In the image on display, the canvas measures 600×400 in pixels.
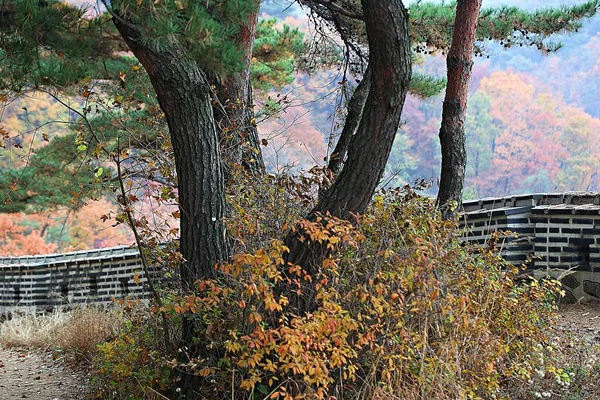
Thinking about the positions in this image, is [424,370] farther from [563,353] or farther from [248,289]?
[563,353]

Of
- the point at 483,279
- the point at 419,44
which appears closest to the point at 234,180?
the point at 483,279

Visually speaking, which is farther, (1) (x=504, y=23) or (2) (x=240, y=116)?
(1) (x=504, y=23)

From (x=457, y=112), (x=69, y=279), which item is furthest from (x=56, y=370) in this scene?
(x=69, y=279)

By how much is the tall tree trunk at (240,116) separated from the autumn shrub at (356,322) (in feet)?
6.00

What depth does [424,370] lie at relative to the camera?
4.23 m

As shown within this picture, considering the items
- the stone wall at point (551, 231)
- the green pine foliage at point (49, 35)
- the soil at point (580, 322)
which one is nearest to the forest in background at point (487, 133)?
the stone wall at point (551, 231)

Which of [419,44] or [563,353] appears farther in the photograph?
[419,44]

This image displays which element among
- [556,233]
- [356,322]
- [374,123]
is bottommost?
[356,322]

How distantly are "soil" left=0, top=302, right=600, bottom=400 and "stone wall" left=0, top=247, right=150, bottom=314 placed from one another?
2.54 metres

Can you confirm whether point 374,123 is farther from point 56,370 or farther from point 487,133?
point 487,133

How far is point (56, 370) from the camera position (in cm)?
721

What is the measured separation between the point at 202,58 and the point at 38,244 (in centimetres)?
1945

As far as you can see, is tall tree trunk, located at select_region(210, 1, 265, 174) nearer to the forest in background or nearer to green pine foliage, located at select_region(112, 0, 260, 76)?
green pine foliage, located at select_region(112, 0, 260, 76)

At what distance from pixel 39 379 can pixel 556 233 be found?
5.55 meters
